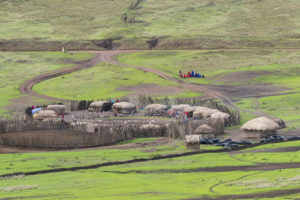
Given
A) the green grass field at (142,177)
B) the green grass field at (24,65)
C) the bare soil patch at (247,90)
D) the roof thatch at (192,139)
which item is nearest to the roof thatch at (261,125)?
the green grass field at (142,177)

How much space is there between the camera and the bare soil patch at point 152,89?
290ft

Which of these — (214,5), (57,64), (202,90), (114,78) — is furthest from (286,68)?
(214,5)

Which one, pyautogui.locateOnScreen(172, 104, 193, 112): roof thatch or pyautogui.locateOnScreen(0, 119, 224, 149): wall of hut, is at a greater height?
pyautogui.locateOnScreen(172, 104, 193, 112): roof thatch

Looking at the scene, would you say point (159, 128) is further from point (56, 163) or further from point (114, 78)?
point (114, 78)

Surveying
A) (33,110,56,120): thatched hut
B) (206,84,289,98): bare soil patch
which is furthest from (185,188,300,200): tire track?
(206,84,289,98): bare soil patch

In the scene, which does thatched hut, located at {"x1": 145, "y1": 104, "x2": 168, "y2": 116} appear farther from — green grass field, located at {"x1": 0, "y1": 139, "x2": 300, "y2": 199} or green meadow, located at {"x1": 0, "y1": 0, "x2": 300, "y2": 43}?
green meadow, located at {"x1": 0, "y1": 0, "x2": 300, "y2": 43}

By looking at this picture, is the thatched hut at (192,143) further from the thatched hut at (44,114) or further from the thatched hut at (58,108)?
the thatched hut at (58,108)

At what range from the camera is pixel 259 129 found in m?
50.6

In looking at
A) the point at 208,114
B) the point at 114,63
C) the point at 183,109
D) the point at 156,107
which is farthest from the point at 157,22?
the point at 208,114

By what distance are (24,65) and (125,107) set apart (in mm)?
51701

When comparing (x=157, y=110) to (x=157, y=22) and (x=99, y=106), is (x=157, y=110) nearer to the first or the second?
(x=99, y=106)

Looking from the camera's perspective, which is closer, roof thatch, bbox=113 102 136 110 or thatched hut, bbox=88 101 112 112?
roof thatch, bbox=113 102 136 110

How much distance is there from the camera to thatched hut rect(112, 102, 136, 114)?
6931cm

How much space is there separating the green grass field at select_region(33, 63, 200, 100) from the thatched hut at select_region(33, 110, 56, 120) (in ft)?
65.7
